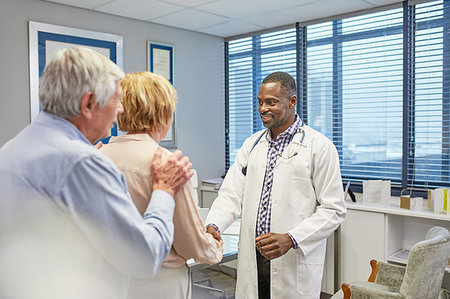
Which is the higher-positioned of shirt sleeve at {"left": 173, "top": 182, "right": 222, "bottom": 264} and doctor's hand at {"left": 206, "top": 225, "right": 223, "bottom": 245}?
shirt sleeve at {"left": 173, "top": 182, "right": 222, "bottom": 264}

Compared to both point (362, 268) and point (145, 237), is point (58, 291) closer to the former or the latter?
point (145, 237)

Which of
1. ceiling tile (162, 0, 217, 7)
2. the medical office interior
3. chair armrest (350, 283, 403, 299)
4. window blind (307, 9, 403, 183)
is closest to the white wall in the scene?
the medical office interior

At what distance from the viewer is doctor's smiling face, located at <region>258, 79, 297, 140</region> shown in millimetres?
2060

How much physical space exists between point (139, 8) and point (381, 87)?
219cm

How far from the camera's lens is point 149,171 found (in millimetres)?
1061

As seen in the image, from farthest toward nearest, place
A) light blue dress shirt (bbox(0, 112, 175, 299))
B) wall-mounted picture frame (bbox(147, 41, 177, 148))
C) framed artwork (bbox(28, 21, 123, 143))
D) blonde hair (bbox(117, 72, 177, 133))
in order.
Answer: wall-mounted picture frame (bbox(147, 41, 177, 148)) → framed artwork (bbox(28, 21, 123, 143)) → blonde hair (bbox(117, 72, 177, 133)) → light blue dress shirt (bbox(0, 112, 175, 299))

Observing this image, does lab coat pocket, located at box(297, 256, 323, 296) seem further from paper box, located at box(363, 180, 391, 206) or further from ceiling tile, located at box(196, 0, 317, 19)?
ceiling tile, located at box(196, 0, 317, 19)

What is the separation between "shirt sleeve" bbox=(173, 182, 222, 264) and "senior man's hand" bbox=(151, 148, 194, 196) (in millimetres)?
44

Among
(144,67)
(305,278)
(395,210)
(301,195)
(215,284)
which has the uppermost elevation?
(144,67)

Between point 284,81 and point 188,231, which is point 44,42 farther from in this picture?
point 188,231

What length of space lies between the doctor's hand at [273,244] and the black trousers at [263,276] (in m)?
0.24

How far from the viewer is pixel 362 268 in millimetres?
3205

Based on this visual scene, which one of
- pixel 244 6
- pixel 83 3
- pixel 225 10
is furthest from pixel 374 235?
pixel 83 3

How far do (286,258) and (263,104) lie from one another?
2.50 ft
